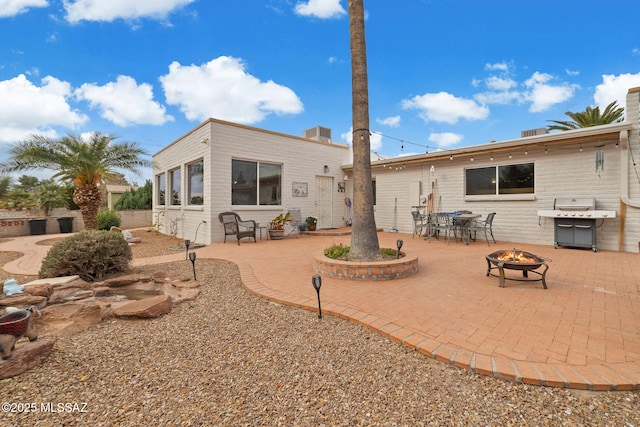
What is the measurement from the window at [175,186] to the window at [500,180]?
10528 millimetres

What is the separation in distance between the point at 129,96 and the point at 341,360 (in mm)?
15446

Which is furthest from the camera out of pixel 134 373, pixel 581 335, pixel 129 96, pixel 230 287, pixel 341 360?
pixel 129 96

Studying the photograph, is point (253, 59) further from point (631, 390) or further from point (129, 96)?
point (631, 390)

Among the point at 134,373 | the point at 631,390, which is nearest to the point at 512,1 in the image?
the point at 631,390

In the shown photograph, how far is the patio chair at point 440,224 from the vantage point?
803 centimetres

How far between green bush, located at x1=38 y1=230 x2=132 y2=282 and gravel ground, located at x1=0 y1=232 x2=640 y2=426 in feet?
7.37

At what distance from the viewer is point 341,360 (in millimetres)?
2217

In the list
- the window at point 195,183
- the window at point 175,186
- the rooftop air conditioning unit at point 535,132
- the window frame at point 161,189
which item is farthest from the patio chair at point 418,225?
the window frame at point 161,189

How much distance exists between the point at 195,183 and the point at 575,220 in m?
11.1

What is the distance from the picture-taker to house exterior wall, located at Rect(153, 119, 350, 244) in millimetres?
8500

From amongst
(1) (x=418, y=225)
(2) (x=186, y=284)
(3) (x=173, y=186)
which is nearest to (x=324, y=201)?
(1) (x=418, y=225)

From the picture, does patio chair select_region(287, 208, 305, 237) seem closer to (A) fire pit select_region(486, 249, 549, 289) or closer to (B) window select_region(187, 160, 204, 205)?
(B) window select_region(187, 160, 204, 205)

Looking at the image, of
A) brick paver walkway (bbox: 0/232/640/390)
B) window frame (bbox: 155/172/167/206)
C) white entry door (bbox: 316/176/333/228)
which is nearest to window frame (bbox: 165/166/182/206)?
window frame (bbox: 155/172/167/206)

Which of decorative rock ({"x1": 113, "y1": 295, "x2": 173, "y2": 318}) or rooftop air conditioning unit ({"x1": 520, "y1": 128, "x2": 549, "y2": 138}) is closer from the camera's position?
decorative rock ({"x1": 113, "y1": 295, "x2": 173, "y2": 318})
